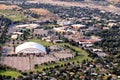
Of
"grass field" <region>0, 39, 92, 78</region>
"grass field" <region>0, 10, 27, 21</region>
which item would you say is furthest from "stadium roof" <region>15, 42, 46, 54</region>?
"grass field" <region>0, 10, 27, 21</region>

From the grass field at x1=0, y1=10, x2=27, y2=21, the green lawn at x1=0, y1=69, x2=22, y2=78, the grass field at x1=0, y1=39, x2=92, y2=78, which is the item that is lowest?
the grass field at x1=0, y1=10, x2=27, y2=21

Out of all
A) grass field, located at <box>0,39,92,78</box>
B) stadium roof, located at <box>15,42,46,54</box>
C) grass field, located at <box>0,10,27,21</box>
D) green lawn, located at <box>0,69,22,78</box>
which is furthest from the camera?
grass field, located at <box>0,10,27,21</box>

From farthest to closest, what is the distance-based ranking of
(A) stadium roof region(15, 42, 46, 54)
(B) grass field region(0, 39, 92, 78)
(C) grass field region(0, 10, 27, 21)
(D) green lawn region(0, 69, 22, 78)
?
(C) grass field region(0, 10, 27, 21), (A) stadium roof region(15, 42, 46, 54), (B) grass field region(0, 39, 92, 78), (D) green lawn region(0, 69, 22, 78)

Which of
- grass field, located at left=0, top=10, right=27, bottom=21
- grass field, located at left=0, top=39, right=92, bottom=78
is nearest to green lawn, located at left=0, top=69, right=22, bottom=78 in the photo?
grass field, located at left=0, top=39, right=92, bottom=78

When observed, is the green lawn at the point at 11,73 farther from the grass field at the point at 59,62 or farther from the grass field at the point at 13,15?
the grass field at the point at 13,15

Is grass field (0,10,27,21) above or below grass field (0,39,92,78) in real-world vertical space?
below

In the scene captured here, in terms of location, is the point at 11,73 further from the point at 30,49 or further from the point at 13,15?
the point at 13,15

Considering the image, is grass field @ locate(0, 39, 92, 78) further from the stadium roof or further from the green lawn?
the stadium roof

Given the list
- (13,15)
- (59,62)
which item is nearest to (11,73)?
(59,62)

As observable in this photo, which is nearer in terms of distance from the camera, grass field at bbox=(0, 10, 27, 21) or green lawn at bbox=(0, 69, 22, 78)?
green lawn at bbox=(0, 69, 22, 78)
